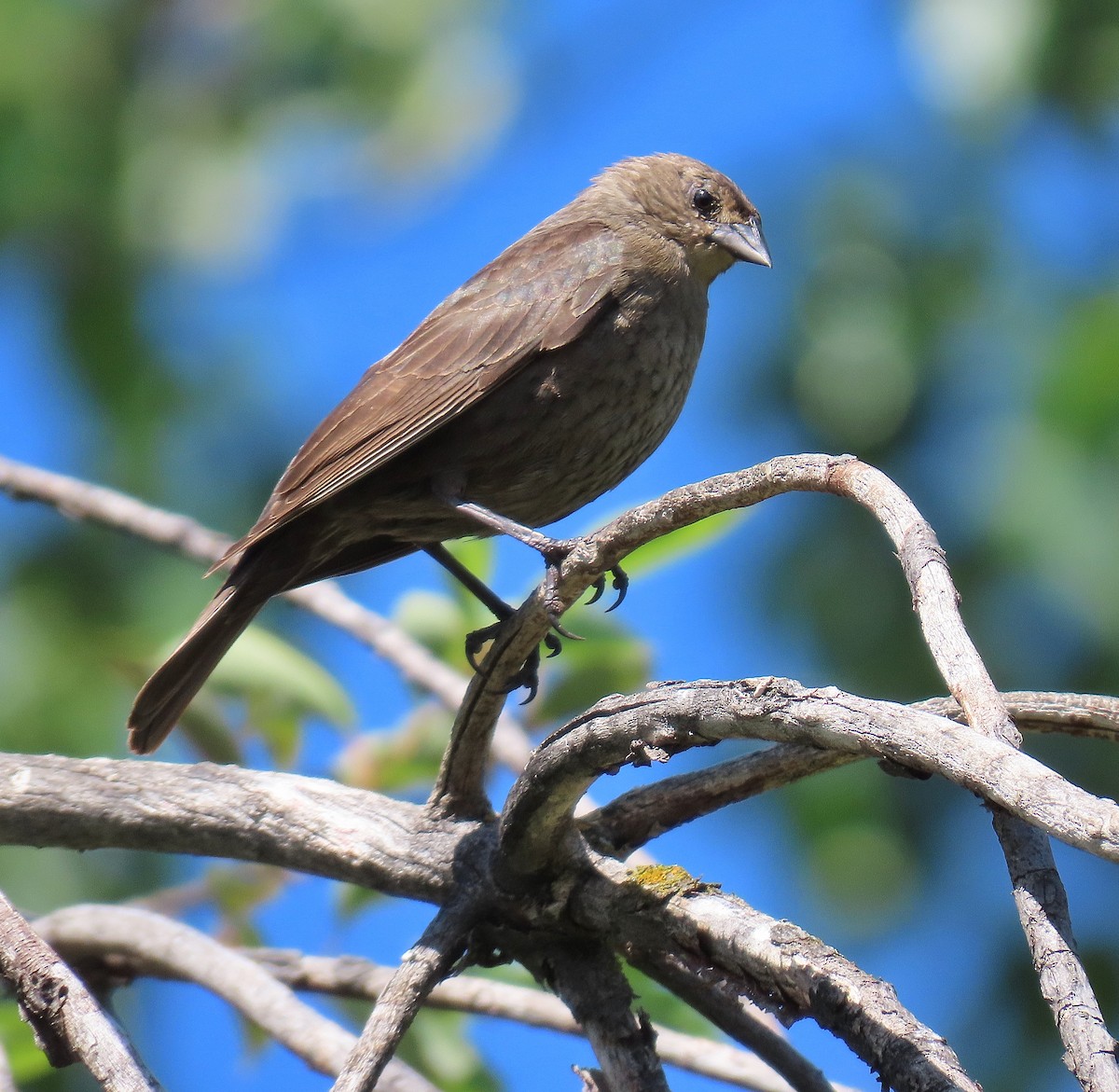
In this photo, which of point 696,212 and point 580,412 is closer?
point 580,412

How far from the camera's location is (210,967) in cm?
303

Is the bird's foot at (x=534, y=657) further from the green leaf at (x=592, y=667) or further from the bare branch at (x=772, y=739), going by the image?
the bare branch at (x=772, y=739)

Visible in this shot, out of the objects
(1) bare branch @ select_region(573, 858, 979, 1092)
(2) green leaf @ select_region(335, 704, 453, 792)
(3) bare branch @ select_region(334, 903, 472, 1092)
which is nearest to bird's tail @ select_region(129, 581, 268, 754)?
(2) green leaf @ select_region(335, 704, 453, 792)

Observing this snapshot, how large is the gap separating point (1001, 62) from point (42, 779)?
3.69 metres

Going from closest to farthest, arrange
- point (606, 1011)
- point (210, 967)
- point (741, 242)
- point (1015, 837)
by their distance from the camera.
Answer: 1. point (1015, 837)
2. point (606, 1011)
3. point (210, 967)
4. point (741, 242)

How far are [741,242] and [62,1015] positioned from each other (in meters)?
3.29

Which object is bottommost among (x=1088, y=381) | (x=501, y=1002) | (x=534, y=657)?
(x=501, y=1002)

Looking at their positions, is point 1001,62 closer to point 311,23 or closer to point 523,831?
point 311,23

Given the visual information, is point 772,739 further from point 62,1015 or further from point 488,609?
point 488,609

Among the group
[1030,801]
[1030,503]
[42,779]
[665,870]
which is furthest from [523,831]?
[1030,503]

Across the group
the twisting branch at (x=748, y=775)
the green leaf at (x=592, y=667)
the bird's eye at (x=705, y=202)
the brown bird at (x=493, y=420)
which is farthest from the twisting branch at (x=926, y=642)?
the bird's eye at (x=705, y=202)

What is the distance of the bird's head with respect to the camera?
4.62 meters

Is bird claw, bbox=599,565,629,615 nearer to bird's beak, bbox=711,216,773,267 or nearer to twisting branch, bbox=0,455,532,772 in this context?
twisting branch, bbox=0,455,532,772

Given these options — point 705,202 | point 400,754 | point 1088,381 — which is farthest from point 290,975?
point 1088,381
